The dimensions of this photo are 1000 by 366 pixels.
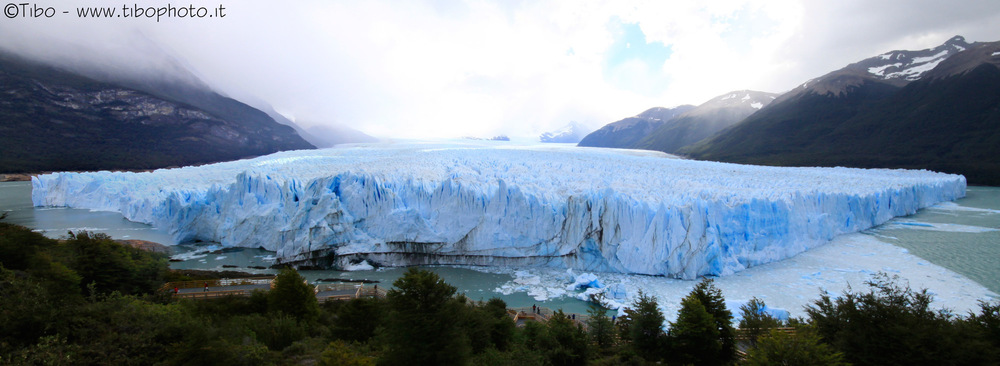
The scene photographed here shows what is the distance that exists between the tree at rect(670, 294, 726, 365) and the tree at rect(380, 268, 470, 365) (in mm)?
3973

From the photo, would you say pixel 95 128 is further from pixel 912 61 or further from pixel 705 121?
pixel 912 61

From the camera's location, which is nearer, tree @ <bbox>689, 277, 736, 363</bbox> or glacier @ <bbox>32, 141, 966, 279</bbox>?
tree @ <bbox>689, 277, 736, 363</bbox>

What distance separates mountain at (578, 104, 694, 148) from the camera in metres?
104

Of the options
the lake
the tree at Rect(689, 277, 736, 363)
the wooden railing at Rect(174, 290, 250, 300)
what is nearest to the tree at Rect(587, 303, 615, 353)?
the tree at Rect(689, 277, 736, 363)

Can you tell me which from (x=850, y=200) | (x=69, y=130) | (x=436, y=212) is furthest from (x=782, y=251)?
(x=69, y=130)

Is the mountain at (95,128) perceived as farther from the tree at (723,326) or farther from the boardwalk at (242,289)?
the tree at (723,326)

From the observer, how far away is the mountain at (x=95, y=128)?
42.5 meters

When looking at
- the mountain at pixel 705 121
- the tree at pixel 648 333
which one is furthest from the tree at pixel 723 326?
the mountain at pixel 705 121

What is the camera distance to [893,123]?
150ft

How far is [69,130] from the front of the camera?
4666 centimetres

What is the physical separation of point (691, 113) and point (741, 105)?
12.7 meters

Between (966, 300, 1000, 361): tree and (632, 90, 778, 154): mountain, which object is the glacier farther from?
(632, 90, 778, 154): mountain

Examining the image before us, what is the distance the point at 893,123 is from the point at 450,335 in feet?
207

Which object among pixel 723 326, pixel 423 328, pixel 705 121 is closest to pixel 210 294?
pixel 423 328
